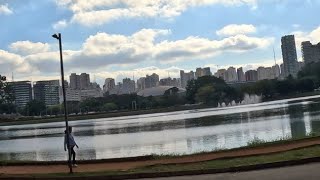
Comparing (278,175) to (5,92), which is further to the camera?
(5,92)

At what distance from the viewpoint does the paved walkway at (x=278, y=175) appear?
12.3 m

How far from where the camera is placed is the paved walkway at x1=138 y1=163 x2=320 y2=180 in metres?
12.3

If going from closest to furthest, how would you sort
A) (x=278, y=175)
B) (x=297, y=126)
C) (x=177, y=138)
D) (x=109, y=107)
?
(x=278, y=175), (x=297, y=126), (x=177, y=138), (x=109, y=107)

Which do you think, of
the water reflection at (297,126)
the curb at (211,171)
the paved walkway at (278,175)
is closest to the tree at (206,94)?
the water reflection at (297,126)

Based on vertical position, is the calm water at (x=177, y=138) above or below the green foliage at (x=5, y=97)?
below

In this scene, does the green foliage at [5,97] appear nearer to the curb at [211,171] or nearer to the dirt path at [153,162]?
the dirt path at [153,162]

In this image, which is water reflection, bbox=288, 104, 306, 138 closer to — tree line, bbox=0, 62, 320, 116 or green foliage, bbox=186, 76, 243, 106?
tree line, bbox=0, 62, 320, 116

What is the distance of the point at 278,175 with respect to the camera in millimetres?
13016

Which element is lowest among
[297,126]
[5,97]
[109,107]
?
[297,126]

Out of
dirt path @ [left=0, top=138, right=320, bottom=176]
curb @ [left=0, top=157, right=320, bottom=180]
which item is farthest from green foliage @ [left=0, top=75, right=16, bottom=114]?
curb @ [left=0, top=157, right=320, bottom=180]

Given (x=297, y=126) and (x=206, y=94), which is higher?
(x=206, y=94)

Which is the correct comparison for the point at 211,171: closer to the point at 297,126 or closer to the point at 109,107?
the point at 297,126

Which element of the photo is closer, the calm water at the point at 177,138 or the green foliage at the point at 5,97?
the calm water at the point at 177,138

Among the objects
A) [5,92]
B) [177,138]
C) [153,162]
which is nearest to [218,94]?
[5,92]
